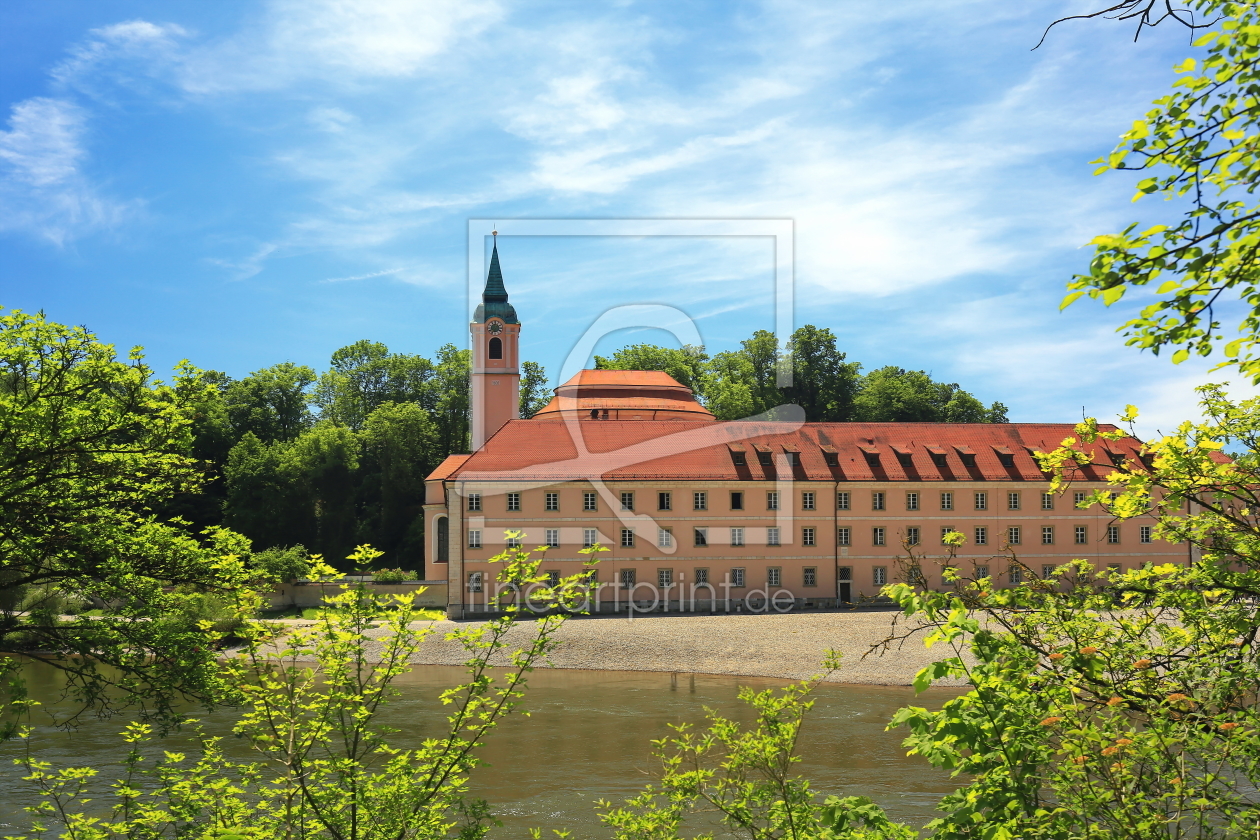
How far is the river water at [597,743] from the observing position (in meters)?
19.1

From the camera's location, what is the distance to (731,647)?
124 feet

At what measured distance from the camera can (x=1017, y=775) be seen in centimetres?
518

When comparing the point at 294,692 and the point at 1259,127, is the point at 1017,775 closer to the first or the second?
the point at 1259,127

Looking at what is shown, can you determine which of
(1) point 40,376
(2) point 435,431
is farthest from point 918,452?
(1) point 40,376

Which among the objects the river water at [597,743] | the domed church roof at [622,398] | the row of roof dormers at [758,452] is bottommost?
the river water at [597,743]

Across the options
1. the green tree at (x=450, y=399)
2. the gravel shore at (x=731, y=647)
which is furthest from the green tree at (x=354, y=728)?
the green tree at (x=450, y=399)

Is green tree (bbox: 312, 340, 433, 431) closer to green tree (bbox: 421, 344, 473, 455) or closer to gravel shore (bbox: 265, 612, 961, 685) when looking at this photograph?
green tree (bbox: 421, 344, 473, 455)

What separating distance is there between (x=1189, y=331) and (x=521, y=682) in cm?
515

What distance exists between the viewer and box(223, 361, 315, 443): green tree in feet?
265

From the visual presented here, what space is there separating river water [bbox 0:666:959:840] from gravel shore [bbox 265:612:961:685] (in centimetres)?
123

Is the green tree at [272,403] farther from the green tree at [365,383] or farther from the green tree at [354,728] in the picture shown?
the green tree at [354,728]

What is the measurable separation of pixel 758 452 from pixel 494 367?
26.2 meters

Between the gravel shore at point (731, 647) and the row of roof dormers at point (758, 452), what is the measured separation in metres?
8.80

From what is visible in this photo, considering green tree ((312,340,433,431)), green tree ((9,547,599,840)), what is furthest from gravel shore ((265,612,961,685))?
green tree ((312,340,433,431))
